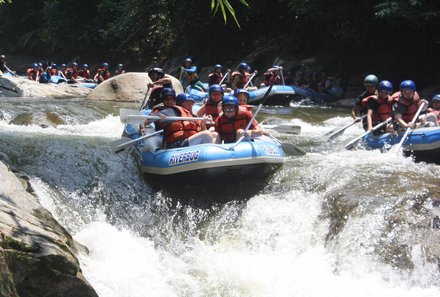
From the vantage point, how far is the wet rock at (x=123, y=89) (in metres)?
16.7

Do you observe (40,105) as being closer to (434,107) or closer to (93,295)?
(434,107)

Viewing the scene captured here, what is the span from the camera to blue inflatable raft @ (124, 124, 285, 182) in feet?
22.4

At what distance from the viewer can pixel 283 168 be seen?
758 cm

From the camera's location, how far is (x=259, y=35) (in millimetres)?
22562

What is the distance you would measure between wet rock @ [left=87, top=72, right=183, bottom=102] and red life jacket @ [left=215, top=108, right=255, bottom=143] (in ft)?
30.6

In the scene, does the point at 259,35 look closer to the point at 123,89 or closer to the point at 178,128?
the point at 123,89

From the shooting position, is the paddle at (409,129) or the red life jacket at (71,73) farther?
the red life jacket at (71,73)

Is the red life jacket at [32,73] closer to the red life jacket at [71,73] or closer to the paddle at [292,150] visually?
the red life jacket at [71,73]

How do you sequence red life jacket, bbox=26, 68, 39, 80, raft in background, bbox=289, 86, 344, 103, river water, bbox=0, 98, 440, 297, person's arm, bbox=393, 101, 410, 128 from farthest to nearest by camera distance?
red life jacket, bbox=26, 68, 39, 80 < raft in background, bbox=289, 86, 344, 103 < person's arm, bbox=393, 101, 410, 128 < river water, bbox=0, 98, 440, 297

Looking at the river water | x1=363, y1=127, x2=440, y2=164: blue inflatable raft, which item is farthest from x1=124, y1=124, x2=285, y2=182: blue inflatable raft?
x1=363, y1=127, x2=440, y2=164: blue inflatable raft

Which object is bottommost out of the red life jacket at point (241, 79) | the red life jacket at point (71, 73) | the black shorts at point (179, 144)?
the red life jacket at point (71, 73)

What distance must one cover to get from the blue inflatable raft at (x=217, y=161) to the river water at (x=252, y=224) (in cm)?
22

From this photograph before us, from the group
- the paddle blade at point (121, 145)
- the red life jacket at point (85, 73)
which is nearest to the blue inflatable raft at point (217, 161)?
the paddle blade at point (121, 145)

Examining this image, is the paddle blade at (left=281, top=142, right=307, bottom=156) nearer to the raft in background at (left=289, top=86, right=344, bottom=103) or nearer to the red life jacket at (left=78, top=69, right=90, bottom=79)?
the raft in background at (left=289, top=86, right=344, bottom=103)
